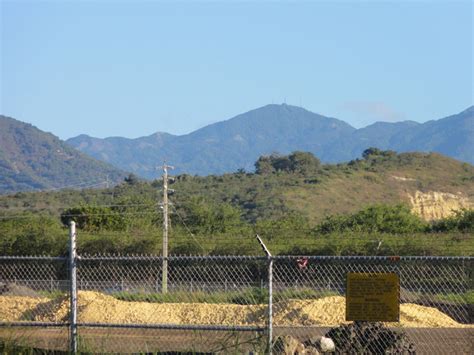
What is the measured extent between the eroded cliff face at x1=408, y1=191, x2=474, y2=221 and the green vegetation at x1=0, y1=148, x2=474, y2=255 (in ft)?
4.08

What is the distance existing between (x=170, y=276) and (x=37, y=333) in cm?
2406

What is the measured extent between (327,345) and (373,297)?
1.87m

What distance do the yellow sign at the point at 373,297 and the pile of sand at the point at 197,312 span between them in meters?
8.85

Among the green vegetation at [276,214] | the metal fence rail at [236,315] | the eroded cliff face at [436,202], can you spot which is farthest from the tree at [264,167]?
the metal fence rail at [236,315]

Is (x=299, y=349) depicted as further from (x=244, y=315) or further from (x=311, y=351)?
(x=244, y=315)

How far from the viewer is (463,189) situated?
332 ft

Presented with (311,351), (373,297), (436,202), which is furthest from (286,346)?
(436,202)

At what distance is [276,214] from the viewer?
7888cm

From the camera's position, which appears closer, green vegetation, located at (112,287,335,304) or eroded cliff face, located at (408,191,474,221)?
green vegetation, located at (112,287,335,304)

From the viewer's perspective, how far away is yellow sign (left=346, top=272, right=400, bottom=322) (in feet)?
39.5

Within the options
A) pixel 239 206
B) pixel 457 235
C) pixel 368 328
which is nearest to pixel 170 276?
pixel 457 235

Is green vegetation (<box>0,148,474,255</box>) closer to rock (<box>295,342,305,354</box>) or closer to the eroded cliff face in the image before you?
the eroded cliff face

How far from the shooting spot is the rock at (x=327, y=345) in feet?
45.0

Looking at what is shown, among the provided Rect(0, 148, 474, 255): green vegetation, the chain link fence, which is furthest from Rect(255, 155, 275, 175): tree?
the chain link fence
